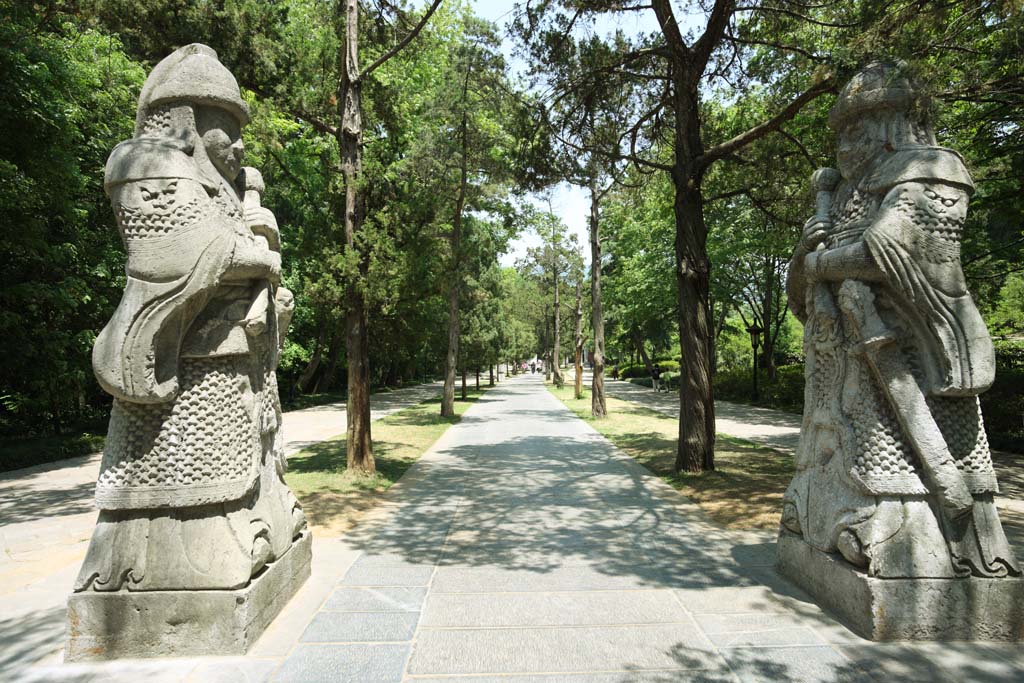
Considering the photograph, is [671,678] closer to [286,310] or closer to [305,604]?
[305,604]

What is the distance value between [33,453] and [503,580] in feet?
38.3

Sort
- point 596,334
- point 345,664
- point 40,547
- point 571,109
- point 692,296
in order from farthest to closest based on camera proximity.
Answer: point 596,334
point 571,109
point 692,296
point 40,547
point 345,664

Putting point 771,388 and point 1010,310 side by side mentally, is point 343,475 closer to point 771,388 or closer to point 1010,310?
point 771,388

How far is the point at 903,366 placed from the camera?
12.1 ft

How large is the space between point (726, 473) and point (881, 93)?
627 cm

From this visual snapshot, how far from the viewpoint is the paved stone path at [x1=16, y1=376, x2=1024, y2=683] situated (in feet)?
10.2

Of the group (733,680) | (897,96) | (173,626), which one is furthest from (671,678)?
(897,96)

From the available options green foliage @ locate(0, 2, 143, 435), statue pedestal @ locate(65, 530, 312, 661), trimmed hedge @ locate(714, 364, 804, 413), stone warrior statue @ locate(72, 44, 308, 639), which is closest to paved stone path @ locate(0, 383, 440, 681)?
statue pedestal @ locate(65, 530, 312, 661)

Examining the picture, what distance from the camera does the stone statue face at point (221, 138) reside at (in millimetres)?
3750

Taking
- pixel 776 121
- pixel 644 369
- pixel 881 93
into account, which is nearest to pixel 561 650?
pixel 881 93

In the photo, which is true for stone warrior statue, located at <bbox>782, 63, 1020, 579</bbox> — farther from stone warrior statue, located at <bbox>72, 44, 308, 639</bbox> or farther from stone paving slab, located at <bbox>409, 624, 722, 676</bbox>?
stone warrior statue, located at <bbox>72, 44, 308, 639</bbox>

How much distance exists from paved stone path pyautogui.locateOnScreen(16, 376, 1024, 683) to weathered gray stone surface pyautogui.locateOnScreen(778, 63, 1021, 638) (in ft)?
1.32

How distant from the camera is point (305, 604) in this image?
13.3 ft

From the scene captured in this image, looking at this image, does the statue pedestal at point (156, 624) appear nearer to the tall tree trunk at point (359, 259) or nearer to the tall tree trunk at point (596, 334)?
the tall tree trunk at point (359, 259)
